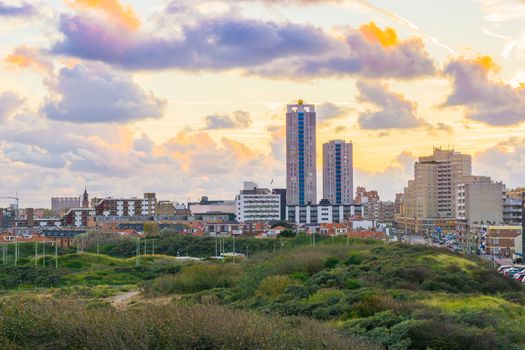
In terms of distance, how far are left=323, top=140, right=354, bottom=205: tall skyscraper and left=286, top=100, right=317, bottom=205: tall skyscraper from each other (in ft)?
38.3

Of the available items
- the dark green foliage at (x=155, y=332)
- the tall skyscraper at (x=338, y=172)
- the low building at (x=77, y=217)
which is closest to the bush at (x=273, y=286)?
the dark green foliage at (x=155, y=332)

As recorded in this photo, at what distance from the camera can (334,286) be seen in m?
26.6

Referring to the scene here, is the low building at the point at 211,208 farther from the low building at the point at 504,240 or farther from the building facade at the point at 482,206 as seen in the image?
the low building at the point at 504,240

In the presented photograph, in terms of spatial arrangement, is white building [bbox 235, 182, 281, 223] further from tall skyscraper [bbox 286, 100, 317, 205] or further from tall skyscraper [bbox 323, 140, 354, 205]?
tall skyscraper [bbox 323, 140, 354, 205]

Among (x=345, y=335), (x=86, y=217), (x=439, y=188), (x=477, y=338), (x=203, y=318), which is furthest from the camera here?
(x=439, y=188)

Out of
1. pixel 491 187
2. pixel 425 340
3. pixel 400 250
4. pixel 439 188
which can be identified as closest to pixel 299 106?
pixel 439 188

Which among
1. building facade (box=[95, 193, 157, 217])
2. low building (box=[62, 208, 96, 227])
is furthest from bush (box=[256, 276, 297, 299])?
building facade (box=[95, 193, 157, 217])

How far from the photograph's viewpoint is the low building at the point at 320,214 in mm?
136875

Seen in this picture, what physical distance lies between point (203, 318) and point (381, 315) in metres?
5.78

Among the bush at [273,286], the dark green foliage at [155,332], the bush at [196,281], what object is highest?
the dark green foliage at [155,332]

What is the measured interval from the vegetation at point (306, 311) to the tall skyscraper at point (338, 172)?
410ft

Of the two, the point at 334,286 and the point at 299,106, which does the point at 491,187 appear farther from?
the point at 334,286

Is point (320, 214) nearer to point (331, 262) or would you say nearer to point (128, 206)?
point (128, 206)

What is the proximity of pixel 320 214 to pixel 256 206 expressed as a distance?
1127 centimetres
